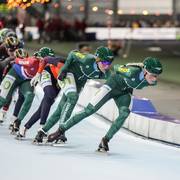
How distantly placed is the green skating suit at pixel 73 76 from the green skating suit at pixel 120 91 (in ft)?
0.84

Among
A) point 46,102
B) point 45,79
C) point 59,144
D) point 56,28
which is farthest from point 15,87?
point 56,28

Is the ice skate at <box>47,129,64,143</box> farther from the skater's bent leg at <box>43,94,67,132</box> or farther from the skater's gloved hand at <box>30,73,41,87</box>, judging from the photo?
the skater's gloved hand at <box>30,73,41,87</box>

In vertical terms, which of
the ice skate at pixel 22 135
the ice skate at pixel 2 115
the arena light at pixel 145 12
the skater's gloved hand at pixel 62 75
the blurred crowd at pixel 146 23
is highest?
the skater's gloved hand at pixel 62 75

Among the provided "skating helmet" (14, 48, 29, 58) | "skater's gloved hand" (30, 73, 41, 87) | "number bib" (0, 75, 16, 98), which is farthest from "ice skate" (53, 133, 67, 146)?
"skating helmet" (14, 48, 29, 58)

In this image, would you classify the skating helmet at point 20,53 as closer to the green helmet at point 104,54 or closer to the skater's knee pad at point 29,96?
the skater's knee pad at point 29,96

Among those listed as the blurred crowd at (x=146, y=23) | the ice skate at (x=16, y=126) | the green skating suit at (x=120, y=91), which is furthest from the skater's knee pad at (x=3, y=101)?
the blurred crowd at (x=146, y=23)

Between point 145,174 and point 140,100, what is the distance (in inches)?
169

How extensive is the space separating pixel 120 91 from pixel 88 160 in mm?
1072

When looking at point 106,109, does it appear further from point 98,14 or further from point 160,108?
point 98,14

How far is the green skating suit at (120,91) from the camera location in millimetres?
9023

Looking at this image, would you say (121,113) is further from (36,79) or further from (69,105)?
(36,79)

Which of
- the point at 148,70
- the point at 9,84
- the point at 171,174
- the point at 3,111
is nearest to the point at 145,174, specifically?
the point at 171,174

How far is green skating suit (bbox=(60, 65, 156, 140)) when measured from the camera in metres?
9.02

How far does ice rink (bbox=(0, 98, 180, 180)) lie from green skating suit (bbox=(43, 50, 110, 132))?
478 mm
